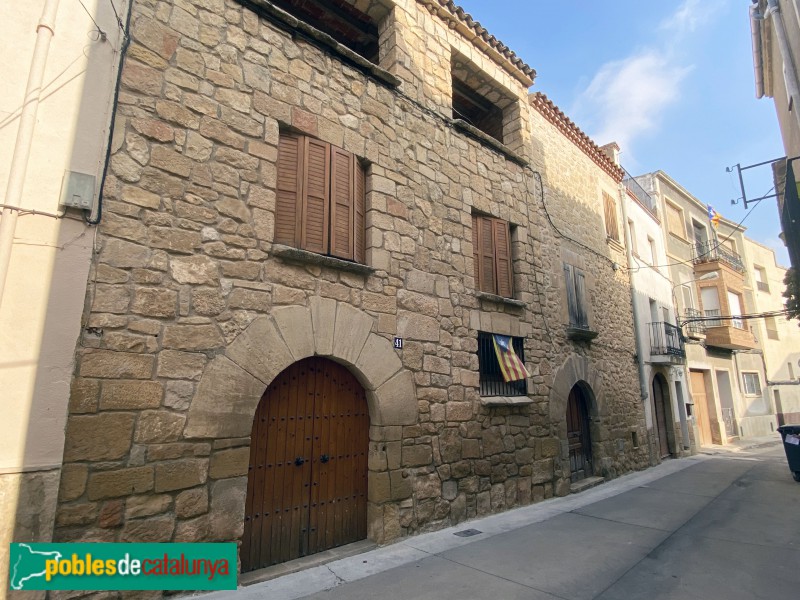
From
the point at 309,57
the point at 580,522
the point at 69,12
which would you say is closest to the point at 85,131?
the point at 69,12

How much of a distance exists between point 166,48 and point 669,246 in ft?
52.6

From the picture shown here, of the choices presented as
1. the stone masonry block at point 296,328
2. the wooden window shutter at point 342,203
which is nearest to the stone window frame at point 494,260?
the wooden window shutter at point 342,203

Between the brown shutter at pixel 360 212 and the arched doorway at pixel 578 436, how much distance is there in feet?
17.0

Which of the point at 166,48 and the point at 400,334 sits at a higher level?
the point at 166,48

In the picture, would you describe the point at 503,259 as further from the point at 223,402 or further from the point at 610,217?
the point at 610,217

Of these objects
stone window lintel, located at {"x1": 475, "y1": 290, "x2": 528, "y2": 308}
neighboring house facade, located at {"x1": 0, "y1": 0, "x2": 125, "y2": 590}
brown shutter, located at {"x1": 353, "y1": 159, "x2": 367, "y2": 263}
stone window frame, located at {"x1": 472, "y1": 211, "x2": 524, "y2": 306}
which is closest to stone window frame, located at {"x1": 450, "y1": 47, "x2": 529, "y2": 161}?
stone window frame, located at {"x1": 472, "y1": 211, "x2": 524, "y2": 306}

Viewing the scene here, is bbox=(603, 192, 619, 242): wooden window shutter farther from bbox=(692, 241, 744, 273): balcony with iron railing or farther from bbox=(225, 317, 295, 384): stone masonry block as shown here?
bbox=(225, 317, 295, 384): stone masonry block

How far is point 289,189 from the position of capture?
434 centimetres

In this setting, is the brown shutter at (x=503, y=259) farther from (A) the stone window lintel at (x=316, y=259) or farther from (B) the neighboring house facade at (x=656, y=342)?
(B) the neighboring house facade at (x=656, y=342)

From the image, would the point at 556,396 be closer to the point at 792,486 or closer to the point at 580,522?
the point at 580,522

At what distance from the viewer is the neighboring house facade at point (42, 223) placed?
2652 mm

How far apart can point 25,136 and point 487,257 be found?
17.5ft

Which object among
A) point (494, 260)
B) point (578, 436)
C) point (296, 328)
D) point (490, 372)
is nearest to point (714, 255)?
point (578, 436)

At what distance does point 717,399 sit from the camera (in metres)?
15.3
